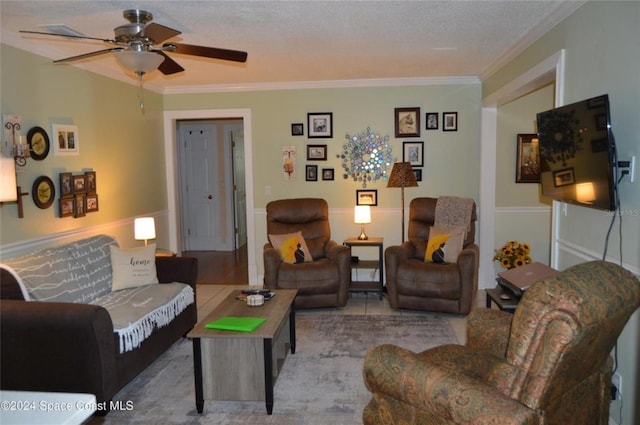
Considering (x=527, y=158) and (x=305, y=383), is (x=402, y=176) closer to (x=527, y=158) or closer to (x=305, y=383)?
(x=527, y=158)

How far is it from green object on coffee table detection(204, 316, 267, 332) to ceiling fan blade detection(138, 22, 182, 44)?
5.38 ft

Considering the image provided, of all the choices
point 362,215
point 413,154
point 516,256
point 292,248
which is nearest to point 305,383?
point 292,248

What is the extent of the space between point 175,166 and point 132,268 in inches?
97.1

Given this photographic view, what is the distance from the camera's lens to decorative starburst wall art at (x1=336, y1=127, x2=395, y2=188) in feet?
17.3

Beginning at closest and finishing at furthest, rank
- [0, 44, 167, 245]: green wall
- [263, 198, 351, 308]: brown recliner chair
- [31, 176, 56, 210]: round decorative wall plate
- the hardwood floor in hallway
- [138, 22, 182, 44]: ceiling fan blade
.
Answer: [138, 22, 182, 44]: ceiling fan blade → [0, 44, 167, 245]: green wall → [31, 176, 56, 210]: round decorative wall plate → [263, 198, 351, 308]: brown recliner chair → the hardwood floor in hallway

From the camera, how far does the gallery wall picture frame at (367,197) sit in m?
5.33

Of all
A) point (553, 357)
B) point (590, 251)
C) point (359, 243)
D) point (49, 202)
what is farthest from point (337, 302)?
point (553, 357)

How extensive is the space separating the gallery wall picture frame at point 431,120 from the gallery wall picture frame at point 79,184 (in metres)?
3.60

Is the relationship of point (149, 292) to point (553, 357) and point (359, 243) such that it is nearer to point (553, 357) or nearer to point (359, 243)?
point (359, 243)

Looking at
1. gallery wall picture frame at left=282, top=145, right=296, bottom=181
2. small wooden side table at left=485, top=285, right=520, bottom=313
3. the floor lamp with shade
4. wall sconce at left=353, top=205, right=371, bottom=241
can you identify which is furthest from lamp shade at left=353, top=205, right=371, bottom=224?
small wooden side table at left=485, top=285, right=520, bottom=313

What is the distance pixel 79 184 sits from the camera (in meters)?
3.93

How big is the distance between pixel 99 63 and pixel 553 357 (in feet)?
13.9

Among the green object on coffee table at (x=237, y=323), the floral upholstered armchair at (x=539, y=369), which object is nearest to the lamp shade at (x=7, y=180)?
the green object on coffee table at (x=237, y=323)

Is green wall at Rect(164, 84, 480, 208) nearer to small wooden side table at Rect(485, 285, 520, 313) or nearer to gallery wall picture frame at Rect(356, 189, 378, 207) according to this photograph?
gallery wall picture frame at Rect(356, 189, 378, 207)
